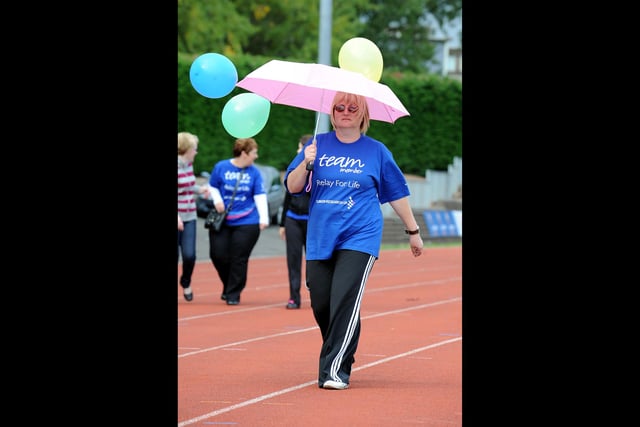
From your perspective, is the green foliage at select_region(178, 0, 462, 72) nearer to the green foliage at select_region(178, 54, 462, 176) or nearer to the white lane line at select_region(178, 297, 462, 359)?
the green foliage at select_region(178, 54, 462, 176)

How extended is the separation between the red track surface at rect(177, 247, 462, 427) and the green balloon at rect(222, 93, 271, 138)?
173cm

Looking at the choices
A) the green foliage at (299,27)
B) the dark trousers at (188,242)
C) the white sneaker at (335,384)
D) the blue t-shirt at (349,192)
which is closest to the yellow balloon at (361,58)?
the blue t-shirt at (349,192)

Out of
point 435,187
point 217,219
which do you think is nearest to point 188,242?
point 217,219

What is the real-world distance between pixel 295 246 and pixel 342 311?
6067mm

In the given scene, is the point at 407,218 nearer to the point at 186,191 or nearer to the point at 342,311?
the point at 342,311

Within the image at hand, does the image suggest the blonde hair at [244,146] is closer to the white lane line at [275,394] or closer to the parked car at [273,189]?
the white lane line at [275,394]

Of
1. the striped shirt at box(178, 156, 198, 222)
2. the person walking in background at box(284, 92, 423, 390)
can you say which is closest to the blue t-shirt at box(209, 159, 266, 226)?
the striped shirt at box(178, 156, 198, 222)

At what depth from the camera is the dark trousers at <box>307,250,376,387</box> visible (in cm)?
873

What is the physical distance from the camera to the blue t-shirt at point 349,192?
8750 millimetres

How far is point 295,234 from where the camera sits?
1480 cm
